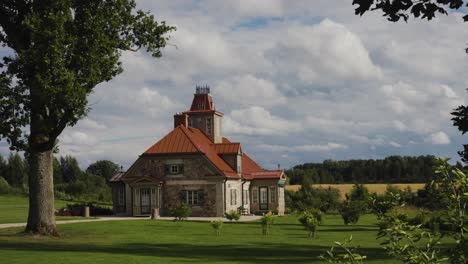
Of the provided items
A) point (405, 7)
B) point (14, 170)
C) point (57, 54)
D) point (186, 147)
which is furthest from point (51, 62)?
point (14, 170)

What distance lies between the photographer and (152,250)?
2202cm

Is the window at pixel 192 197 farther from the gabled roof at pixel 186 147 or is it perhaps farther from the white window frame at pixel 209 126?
the white window frame at pixel 209 126

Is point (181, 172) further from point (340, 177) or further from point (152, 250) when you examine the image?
point (340, 177)

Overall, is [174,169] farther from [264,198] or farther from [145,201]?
[264,198]

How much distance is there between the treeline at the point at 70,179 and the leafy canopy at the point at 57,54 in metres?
37.4

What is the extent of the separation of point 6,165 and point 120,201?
73.8 m

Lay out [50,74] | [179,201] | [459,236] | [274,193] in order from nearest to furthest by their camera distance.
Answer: [459,236]
[50,74]
[179,201]
[274,193]

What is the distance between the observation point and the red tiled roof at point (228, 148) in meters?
52.4

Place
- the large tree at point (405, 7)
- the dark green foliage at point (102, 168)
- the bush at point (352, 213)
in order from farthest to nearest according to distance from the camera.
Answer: the dark green foliage at point (102, 168) < the bush at point (352, 213) < the large tree at point (405, 7)

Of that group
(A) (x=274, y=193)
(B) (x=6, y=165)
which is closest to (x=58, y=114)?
(A) (x=274, y=193)

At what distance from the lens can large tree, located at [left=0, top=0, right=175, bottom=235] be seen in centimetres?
2358

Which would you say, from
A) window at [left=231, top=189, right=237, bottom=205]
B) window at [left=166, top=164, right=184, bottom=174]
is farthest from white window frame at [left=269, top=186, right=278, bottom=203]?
window at [left=166, top=164, right=184, bottom=174]

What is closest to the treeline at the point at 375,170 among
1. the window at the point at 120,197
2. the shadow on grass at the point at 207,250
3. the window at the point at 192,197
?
the window at the point at 120,197

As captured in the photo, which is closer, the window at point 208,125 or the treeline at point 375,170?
the window at point 208,125
